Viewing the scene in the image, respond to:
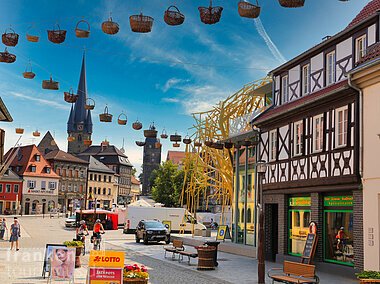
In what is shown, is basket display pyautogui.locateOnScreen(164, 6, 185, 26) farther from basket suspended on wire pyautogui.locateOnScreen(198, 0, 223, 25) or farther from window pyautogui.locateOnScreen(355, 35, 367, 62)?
window pyautogui.locateOnScreen(355, 35, 367, 62)

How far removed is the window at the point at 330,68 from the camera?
22188 millimetres

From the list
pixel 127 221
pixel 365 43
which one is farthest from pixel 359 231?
pixel 127 221

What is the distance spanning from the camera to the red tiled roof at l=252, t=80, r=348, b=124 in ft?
68.0

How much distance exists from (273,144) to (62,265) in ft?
43.9

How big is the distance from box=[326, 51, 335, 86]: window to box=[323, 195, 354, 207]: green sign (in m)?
4.57

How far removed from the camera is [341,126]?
20.3m

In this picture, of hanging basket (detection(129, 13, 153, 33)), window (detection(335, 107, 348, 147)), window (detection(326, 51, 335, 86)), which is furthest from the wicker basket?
window (detection(326, 51, 335, 86))

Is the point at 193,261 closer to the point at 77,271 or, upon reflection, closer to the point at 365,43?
the point at 77,271

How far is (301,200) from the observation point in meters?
23.5

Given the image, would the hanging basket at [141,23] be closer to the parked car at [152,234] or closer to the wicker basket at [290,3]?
the wicker basket at [290,3]

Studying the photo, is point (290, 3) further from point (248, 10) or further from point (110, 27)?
point (110, 27)

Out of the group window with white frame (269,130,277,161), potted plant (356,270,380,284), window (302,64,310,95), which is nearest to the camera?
potted plant (356,270,380,284)

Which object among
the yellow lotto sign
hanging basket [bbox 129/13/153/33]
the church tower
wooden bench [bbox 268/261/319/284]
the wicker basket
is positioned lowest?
wooden bench [bbox 268/261/319/284]

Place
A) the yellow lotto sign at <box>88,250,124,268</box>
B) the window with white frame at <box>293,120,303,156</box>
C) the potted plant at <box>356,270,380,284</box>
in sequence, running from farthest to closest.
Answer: the window with white frame at <box>293,120,303,156</box>, the yellow lotto sign at <box>88,250,124,268</box>, the potted plant at <box>356,270,380,284</box>
